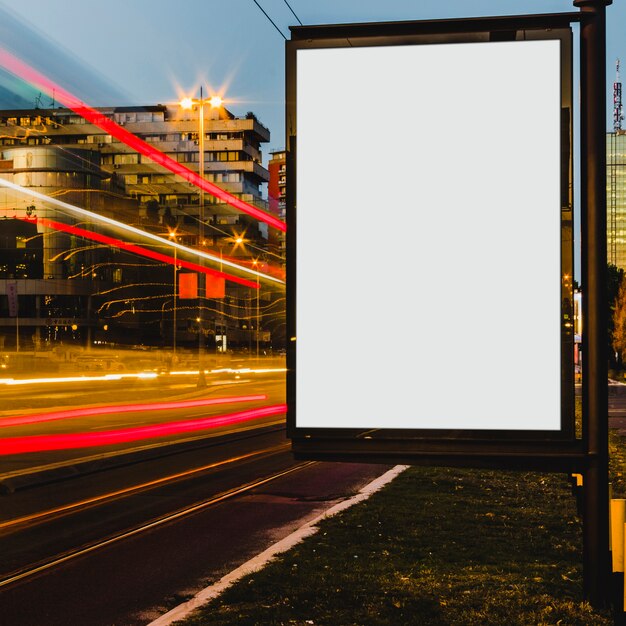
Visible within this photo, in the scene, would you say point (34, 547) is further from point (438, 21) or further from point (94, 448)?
point (94, 448)

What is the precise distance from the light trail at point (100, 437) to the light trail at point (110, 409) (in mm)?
3535

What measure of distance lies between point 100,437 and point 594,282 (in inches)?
617

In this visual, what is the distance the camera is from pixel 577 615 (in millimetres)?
5285

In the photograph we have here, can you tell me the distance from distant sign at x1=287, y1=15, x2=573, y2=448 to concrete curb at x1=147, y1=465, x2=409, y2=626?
1573 mm

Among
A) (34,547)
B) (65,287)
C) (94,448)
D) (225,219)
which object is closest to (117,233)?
(65,287)

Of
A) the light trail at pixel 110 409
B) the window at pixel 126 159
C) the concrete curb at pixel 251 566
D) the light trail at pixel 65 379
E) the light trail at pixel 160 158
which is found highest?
the window at pixel 126 159

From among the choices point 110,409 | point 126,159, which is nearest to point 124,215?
point 126,159

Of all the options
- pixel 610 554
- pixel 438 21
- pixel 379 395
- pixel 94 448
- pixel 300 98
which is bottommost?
pixel 94 448

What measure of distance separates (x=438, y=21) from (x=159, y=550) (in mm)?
5496

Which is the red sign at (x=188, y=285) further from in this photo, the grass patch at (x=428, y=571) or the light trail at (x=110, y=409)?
the grass patch at (x=428, y=571)

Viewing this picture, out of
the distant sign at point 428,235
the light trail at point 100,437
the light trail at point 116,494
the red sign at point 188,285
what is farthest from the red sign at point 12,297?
the distant sign at point 428,235

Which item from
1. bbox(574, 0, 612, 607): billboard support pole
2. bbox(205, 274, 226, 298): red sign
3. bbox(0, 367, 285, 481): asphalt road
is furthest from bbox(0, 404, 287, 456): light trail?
bbox(205, 274, 226, 298): red sign

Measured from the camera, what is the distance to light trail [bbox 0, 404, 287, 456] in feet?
55.9

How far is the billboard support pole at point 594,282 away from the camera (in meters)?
5.03
